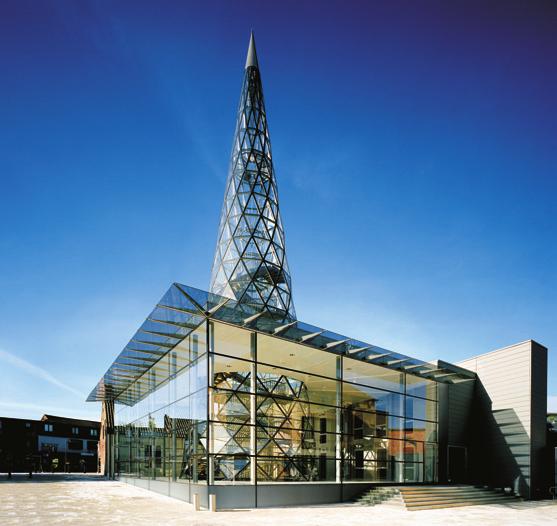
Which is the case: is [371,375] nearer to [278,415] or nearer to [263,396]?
[278,415]

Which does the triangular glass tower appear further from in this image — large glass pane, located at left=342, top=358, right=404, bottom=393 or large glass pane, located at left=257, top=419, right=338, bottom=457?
large glass pane, located at left=257, top=419, right=338, bottom=457

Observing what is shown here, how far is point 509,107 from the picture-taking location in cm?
1562

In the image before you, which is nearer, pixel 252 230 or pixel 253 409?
pixel 253 409

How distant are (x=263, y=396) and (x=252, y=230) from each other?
1379 cm

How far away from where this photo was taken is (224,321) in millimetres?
18672

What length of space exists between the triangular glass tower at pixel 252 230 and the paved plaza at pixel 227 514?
12.5 metres

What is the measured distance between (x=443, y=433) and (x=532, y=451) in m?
4.29

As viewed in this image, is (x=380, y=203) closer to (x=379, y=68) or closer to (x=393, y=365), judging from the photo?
(x=379, y=68)

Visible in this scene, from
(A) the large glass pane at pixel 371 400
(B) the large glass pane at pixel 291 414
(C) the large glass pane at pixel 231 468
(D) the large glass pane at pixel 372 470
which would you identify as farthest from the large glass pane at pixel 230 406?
(D) the large glass pane at pixel 372 470

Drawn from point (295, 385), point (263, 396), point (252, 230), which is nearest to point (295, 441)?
point (295, 385)

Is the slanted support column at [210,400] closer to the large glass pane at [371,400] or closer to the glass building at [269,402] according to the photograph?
the glass building at [269,402]

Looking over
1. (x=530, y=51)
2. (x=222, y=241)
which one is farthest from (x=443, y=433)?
(x=530, y=51)

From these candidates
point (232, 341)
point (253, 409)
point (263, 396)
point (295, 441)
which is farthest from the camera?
point (295, 441)

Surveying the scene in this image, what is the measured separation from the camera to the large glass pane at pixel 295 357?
20938mm
